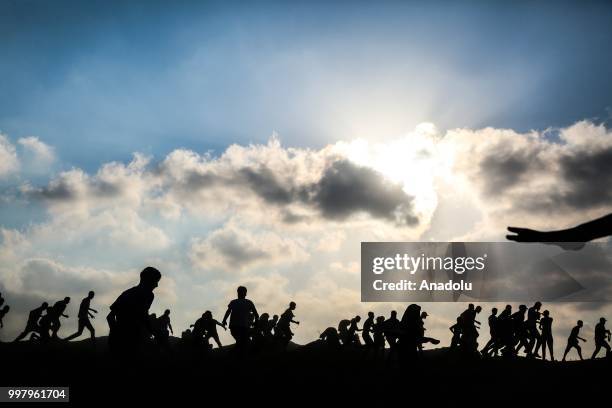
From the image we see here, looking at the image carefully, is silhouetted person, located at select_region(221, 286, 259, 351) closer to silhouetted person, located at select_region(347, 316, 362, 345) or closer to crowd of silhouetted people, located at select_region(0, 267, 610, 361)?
crowd of silhouetted people, located at select_region(0, 267, 610, 361)

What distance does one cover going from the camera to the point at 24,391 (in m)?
10.1

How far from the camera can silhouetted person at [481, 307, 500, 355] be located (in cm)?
2083

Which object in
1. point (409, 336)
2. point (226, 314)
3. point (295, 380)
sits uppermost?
point (226, 314)

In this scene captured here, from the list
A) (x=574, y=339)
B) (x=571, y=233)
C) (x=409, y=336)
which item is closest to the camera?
(x=571, y=233)

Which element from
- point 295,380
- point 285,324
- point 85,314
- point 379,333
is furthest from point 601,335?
point 85,314

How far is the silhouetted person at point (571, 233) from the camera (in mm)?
2687

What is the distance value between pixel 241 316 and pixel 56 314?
10.2 meters

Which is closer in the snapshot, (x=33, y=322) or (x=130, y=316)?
(x=130, y=316)

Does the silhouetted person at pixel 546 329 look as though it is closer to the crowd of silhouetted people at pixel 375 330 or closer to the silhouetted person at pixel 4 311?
the crowd of silhouetted people at pixel 375 330

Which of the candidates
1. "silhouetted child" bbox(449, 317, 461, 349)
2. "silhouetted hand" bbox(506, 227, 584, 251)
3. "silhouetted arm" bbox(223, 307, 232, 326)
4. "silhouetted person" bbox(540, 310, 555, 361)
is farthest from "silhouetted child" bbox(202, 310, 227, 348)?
"silhouetted hand" bbox(506, 227, 584, 251)

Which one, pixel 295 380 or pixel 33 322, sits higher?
pixel 33 322

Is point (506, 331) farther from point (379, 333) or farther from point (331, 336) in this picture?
point (331, 336)

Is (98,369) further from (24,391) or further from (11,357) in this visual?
(11,357)

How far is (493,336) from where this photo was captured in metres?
21.0
